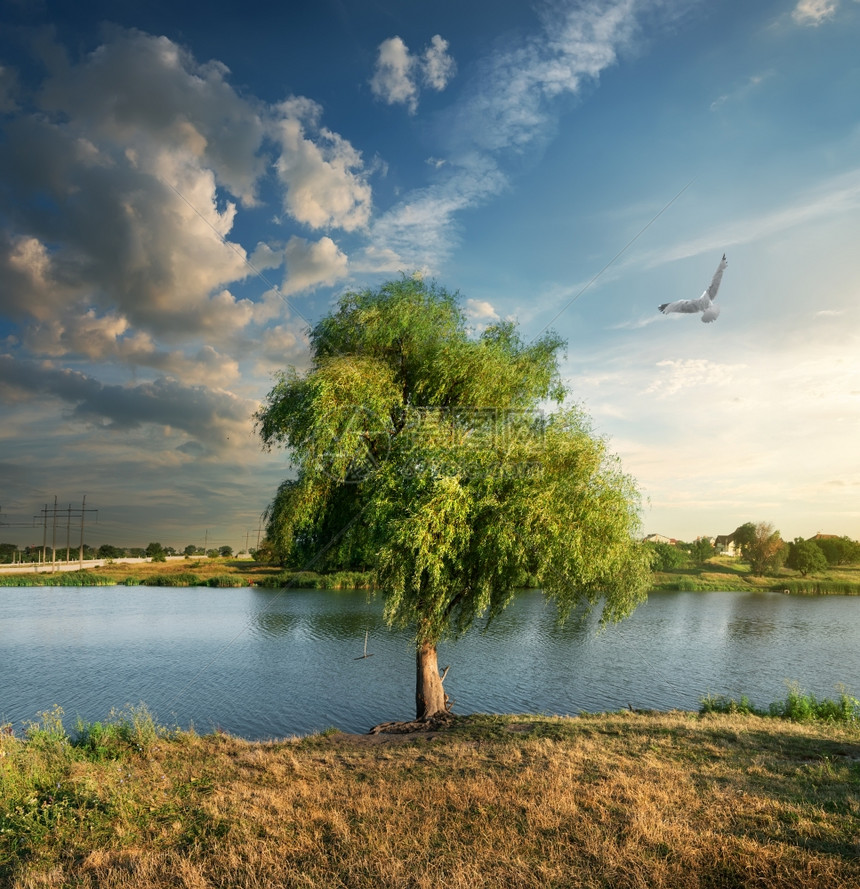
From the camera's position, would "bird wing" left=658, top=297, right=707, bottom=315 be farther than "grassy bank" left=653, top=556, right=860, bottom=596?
No

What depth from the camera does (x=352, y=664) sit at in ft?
89.4

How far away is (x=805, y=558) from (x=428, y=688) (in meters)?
104

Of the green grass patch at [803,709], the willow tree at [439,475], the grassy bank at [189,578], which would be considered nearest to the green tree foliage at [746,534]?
the grassy bank at [189,578]

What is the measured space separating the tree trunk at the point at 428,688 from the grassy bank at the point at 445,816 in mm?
4364

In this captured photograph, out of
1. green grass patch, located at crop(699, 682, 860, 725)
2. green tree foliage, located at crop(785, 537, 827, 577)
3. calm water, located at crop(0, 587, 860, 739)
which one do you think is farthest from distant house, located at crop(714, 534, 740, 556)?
green grass patch, located at crop(699, 682, 860, 725)

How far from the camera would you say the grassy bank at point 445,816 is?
19.2 ft

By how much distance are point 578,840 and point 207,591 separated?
71518 millimetres

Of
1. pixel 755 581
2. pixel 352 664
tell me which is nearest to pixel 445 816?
pixel 352 664

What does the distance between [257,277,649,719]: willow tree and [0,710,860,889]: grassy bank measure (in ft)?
13.7

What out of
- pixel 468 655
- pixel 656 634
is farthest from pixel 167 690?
pixel 656 634

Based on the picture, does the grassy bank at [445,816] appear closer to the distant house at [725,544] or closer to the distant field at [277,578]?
the distant field at [277,578]

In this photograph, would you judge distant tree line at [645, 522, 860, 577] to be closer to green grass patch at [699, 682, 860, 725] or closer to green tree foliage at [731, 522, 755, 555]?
green tree foliage at [731, 522, 755, 555]

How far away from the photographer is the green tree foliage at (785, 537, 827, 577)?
9688 centimetres

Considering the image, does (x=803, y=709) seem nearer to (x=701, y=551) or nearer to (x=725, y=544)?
(x=701, y=551)
